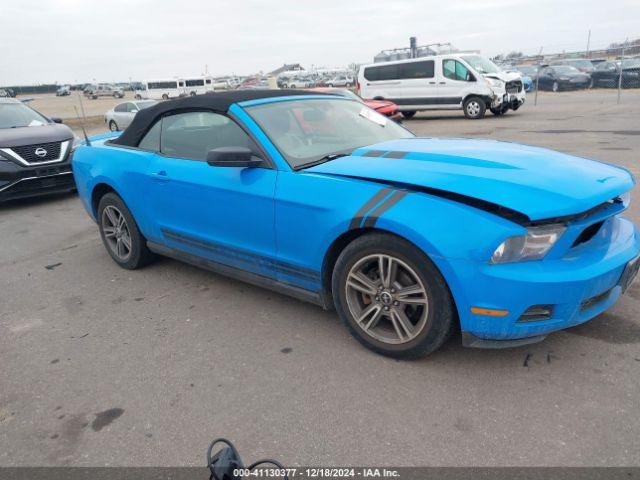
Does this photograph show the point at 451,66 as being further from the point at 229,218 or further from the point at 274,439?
the point at 274,439

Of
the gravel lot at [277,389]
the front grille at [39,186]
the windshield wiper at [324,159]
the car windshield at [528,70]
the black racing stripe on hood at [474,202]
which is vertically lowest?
the gravel lot at [277,389]

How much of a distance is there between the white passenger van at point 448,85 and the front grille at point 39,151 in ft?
43.5

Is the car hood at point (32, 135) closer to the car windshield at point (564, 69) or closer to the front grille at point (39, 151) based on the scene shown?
the front grille at point (39, 151)

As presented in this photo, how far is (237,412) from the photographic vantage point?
105 inches

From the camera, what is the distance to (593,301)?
2719mm

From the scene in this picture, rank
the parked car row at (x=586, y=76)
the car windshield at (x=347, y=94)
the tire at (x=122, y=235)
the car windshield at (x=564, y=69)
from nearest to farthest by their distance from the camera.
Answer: the tire at (x=122, y=235) < the car windshield at (x=347, y=94) < the parked car row at (x=586, y=76) < the car windshield at (x=564, y=69)

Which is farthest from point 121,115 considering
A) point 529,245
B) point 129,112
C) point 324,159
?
point 529,245

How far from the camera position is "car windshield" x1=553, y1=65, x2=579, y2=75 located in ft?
93.3

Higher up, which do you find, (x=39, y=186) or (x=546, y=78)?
(x=39, y=186)

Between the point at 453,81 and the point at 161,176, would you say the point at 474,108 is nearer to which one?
the point at 453,81

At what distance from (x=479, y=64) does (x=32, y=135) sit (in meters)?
14.4

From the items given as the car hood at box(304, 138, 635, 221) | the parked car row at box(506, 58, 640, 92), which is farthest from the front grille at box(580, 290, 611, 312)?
the parked car row at box(506, 58, 640, 92)

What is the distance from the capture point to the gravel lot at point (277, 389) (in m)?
2.37

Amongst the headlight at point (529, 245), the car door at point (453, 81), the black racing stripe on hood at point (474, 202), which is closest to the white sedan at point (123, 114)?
the car door at point (453, 81)
